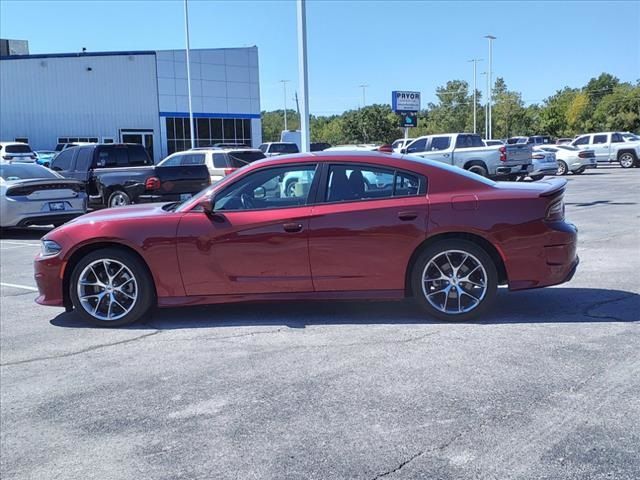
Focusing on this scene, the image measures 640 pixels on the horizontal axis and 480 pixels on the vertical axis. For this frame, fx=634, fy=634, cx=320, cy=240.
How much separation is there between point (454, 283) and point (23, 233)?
11949mm

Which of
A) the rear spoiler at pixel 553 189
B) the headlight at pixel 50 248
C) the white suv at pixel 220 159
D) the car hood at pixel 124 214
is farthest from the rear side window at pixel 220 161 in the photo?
the rear spoiler at pixel 553 189

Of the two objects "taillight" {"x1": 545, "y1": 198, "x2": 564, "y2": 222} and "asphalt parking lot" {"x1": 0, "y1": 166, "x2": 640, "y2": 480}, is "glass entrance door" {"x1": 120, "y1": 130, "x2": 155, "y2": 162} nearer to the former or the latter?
"asphalt parking lot" {"x1": 0, "y1": 166, "x2": 640, "y2": 480}

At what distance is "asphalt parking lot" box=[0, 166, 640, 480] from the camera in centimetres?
326

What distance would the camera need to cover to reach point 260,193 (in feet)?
19.2

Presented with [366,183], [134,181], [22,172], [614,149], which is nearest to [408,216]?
[366,183]

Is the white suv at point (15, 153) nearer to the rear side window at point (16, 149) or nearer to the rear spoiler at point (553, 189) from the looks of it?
the rear side window at point (16, 149)

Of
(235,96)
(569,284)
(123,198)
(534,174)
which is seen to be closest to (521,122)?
(235,96)

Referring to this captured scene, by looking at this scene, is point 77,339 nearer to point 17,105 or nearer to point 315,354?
point 315,354

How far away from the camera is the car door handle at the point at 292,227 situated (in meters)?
5.62

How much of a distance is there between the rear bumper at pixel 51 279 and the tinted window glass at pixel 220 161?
1271 centimetres

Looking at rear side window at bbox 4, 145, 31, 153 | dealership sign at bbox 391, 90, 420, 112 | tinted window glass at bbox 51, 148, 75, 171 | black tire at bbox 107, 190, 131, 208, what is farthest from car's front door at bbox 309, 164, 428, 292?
rear side window at bbox 4, 145, 31, 153

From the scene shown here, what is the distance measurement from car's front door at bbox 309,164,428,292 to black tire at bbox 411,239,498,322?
122mm

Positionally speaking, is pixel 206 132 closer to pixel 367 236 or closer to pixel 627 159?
pixel 627 159

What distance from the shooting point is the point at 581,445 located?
10.7 feet
